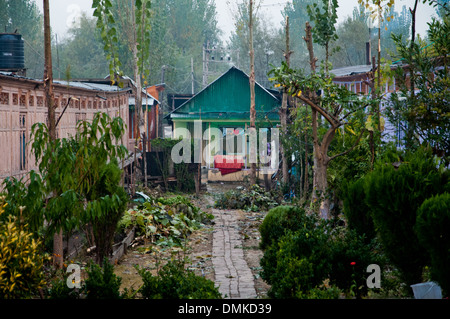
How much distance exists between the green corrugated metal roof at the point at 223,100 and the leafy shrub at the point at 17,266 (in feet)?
78.5

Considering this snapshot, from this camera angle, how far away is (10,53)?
52.5 feet

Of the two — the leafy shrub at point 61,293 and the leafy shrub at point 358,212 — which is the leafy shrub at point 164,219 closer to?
the leafy shrub at point 358,212

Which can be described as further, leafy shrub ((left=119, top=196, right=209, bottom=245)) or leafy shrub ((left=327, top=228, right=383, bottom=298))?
leafy shrub ((left=119, top=196, right=209, bottom=245))

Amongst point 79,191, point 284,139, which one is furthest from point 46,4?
point 284,139

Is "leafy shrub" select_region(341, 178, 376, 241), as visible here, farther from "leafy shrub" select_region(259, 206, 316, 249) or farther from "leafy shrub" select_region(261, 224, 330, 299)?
"leafy shrub" select_region(261, 224, 330, 299)

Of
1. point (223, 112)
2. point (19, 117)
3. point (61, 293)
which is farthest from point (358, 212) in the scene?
point (223, 112)

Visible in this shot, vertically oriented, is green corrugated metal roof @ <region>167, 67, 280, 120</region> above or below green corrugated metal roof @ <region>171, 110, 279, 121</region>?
above

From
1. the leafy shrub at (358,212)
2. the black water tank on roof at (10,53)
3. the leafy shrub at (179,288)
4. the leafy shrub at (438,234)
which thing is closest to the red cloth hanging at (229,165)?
the black water tank on roof at (10,53)

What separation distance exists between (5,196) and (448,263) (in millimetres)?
4458

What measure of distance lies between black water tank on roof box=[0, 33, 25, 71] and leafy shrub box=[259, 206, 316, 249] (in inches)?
408

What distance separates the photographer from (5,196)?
5520 millimetres

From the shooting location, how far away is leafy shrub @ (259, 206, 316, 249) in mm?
8695

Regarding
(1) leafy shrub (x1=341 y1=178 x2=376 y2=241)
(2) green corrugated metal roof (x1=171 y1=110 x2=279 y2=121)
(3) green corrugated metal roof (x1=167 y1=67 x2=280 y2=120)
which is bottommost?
(1) leafy shrub (x1=341 y1=178 x2=376 y2=241)

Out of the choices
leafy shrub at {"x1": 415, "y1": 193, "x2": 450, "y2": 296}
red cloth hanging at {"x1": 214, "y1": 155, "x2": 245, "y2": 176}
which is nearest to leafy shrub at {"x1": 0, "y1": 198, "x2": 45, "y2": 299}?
leafy shrub at {"x1": 415, "y1": 193, "x2": 450, "y2": 296}
